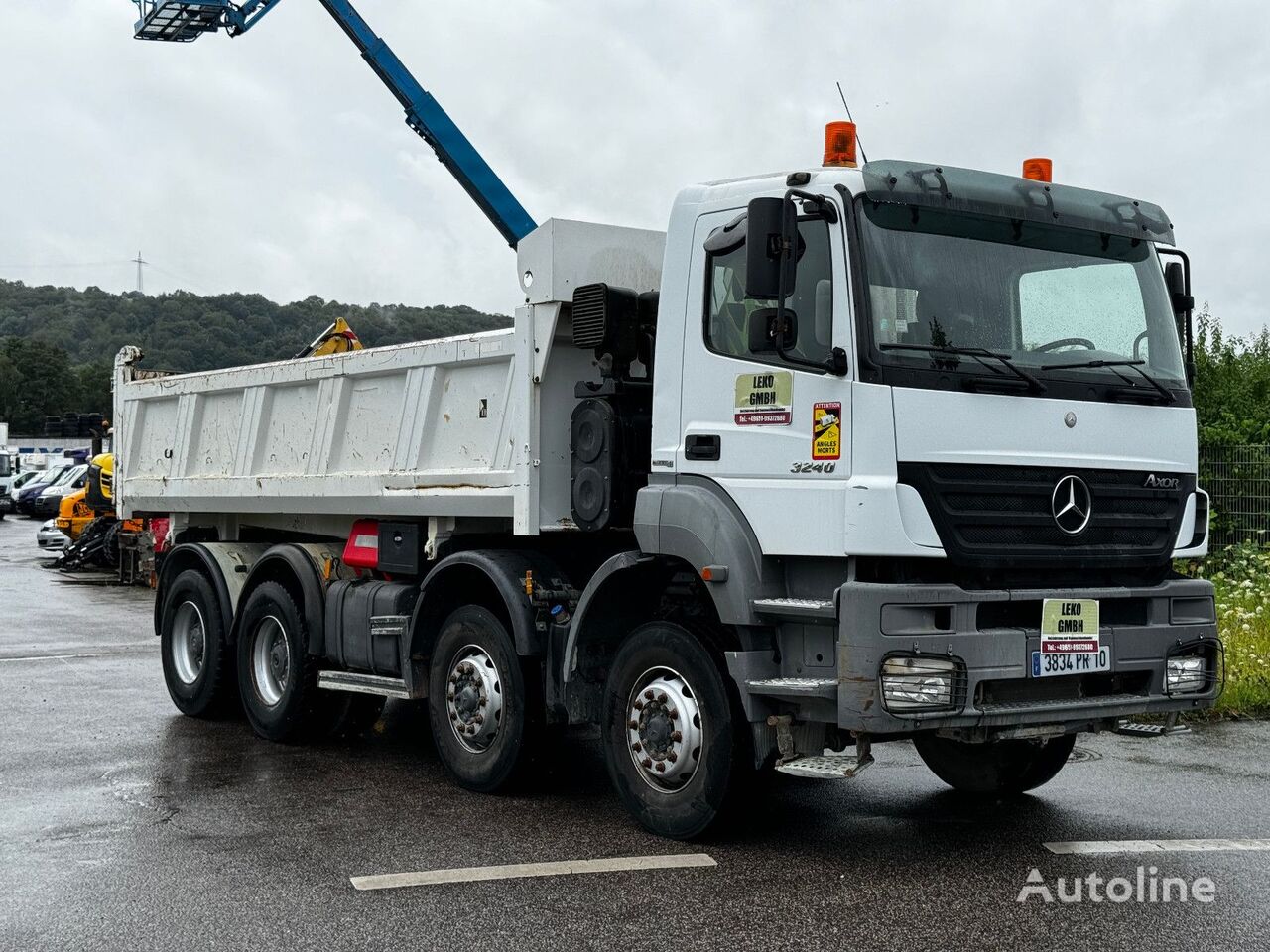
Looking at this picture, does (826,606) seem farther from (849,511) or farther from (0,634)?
(0,634)

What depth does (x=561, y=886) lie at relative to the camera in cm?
584

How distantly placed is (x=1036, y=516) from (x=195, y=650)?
21.5 feet

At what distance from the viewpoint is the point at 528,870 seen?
611 cm

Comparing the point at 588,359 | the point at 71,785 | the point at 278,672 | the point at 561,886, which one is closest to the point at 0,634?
the point at 278,672

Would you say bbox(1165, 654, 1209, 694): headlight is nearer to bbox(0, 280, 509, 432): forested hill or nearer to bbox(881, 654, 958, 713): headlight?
bbox(881, 654, 958, 713): headlight

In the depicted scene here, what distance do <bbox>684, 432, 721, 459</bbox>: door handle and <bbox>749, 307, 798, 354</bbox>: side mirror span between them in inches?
20.6

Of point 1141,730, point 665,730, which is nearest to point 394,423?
point 665,730

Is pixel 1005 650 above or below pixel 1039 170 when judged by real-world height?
below

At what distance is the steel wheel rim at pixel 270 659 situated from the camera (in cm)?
953

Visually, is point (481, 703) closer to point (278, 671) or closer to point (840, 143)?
point (278, 671)

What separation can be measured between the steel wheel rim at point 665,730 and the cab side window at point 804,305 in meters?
1.46

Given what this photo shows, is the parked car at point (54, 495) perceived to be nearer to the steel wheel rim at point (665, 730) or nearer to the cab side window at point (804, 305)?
the steel wheel rim at point (665, 730)

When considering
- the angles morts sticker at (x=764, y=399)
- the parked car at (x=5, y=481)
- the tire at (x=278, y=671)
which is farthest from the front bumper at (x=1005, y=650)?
the parked car at (x=5, y=481)

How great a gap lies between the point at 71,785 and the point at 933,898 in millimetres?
4592
